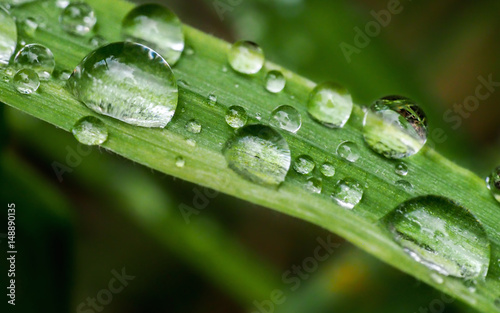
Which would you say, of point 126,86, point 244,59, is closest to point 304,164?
point 244,59

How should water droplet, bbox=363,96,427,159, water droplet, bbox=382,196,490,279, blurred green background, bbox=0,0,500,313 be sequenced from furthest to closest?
blurred green background, bbox=0,0,500,313, water droplet, bbox=363,96,427,159, water droplet, bbox=382,196,490,279

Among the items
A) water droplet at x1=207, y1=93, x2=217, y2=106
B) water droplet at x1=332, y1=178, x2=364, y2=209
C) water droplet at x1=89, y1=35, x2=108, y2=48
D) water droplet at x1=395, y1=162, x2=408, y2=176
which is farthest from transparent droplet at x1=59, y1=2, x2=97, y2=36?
water droplet at x1=395, y1=162, x2=408, y2=176

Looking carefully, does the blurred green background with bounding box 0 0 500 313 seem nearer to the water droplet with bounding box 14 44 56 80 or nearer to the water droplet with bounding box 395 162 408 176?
the water droplet with bounding box 14 44 56 80

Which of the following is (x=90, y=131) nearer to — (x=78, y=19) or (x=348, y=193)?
(x=78, y=19)

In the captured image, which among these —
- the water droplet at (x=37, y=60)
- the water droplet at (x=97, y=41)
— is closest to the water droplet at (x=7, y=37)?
the water droplet at (x=37, y=60)

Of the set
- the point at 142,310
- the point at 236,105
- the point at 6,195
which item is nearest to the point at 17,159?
the point at 6,195
